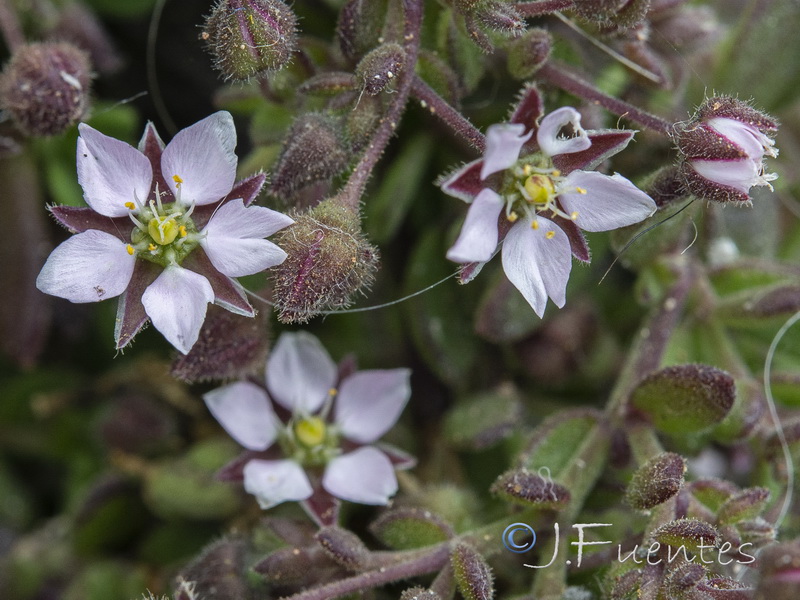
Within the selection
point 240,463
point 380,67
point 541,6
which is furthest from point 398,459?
point 541,6

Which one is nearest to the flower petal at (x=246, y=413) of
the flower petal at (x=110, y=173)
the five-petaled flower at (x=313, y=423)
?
the five-petaled flower at (x=313, y=423)

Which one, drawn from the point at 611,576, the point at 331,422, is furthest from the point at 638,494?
the point at 331,422

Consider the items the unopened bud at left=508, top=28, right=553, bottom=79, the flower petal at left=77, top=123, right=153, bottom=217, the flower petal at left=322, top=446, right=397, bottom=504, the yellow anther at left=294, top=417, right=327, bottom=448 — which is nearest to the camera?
the flower petal at left=77, top=123, right=153, bottom=217

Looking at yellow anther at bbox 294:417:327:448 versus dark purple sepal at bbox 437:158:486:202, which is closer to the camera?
dark purple sepal at bbox 437:158:486:202

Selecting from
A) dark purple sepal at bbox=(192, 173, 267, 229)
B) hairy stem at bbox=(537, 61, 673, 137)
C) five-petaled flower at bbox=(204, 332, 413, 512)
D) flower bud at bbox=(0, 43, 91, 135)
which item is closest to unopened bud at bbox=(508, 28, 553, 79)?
hairy stem at bbox=(537, 61, 673, 137)

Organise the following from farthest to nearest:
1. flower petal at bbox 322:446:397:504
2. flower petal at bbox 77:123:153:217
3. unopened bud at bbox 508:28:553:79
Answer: flower petal at bbox 322:446:397:504
unopened bud at bbox 508:28:553:79
flower petal at bbox 77:123:153:217

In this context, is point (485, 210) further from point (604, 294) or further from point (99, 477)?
point (99, 477)

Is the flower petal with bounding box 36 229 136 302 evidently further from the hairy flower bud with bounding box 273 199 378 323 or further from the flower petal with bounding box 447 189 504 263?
the flower petal with bounding box 447 189 504 263
